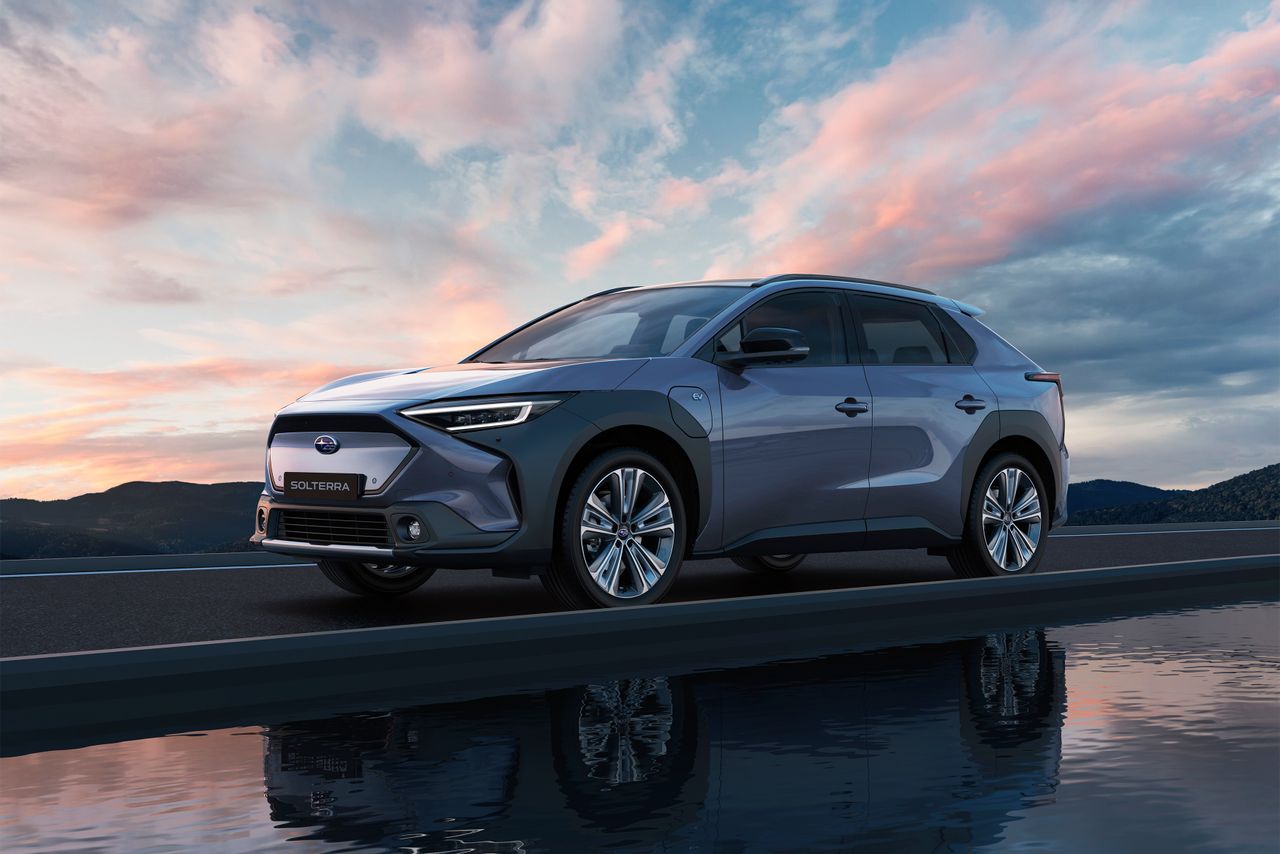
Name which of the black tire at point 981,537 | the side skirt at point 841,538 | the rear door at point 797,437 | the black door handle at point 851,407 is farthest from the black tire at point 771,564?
the black door handle at point 851,407

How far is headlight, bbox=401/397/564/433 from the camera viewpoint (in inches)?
327

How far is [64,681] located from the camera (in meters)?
6.02

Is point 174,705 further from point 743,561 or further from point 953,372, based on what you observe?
point 743,561

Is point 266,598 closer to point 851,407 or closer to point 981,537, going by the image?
point 851,407

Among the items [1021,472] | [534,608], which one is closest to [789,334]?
[534,608]

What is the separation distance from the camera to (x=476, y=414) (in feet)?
27.3

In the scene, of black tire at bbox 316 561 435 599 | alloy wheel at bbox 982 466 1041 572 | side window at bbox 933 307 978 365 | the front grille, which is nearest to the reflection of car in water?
the front grille

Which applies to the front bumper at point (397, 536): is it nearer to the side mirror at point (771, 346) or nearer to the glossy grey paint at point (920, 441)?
the side mirror at point (771, 346)

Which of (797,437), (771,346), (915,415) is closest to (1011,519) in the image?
(915,415)

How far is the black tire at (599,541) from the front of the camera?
8430 millimetres

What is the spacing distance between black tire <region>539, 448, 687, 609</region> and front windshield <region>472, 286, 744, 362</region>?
Answer: 0.78 m

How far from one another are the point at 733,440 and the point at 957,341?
2728 millimetres

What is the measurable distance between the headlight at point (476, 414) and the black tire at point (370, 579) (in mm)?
1704

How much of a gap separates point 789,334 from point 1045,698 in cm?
305
